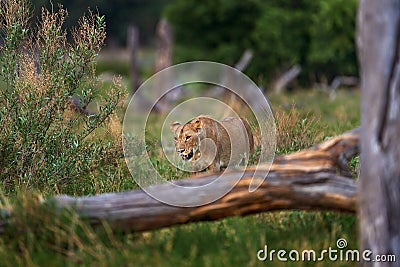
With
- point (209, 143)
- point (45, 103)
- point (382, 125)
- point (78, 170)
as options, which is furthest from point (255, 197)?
point (45, 103)

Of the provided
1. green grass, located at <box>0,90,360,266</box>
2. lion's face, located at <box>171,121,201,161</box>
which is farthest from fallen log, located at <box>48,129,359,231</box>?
lion's face, located at <box>171,121,201,161</box>

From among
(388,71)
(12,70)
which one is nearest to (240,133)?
(12,70)

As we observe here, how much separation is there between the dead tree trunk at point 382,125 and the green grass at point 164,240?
638 millimetres

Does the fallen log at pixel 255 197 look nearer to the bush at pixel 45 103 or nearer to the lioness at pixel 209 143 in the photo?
the lioness at pixel 209 143

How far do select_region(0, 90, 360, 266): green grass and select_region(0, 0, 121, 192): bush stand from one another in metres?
1.25

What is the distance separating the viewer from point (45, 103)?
22.2ft

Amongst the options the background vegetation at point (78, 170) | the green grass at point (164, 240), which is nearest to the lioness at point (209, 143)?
the background vegetation at point (78, 170)

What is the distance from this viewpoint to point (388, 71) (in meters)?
4.29

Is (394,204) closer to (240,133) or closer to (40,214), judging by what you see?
(40,214)

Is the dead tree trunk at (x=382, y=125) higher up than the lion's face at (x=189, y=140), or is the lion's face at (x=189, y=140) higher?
the lion's face at (x=189, y=140)

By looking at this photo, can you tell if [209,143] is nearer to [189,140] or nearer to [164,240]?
[189,140]

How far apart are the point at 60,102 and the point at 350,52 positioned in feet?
60.5

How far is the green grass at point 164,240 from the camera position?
15.8ft

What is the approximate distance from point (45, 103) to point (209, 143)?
159 centimetres
